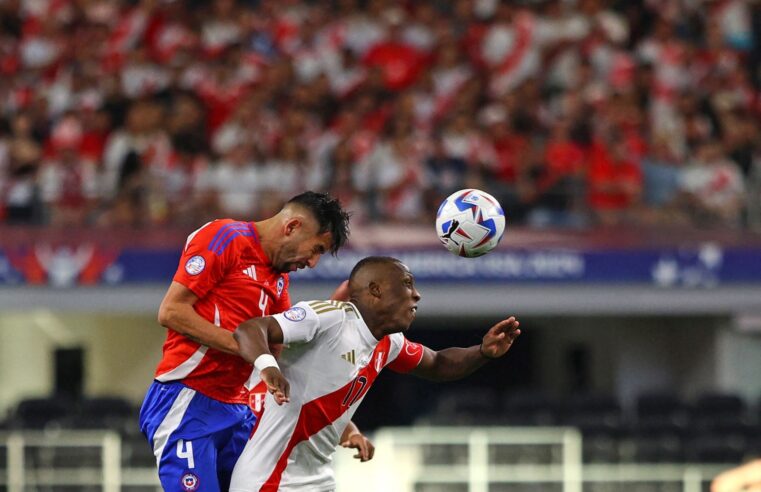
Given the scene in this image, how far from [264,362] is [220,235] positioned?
36.7 inches

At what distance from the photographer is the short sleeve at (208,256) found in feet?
21.3

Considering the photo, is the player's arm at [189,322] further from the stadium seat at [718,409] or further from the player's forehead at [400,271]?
the stadium seat at [718,409]

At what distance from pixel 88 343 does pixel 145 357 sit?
2.66 feet

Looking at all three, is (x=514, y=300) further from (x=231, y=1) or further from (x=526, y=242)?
(x=231, y=1)

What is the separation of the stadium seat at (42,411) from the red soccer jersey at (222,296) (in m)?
9.28

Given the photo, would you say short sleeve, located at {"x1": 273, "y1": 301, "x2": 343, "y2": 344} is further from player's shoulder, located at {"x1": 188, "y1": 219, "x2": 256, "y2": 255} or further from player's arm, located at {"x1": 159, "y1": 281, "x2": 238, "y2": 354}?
player's shoulder, located at {"x1": 188, "y1": 219, "x2": 256, "y2": 255}

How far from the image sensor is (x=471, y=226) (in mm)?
7391

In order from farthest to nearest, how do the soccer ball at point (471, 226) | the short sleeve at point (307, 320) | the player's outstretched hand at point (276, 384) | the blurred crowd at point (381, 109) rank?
1. the blurred crowd at point (381, 109)
2. the soccer ball at point (471, 226)
3. the short sleeve at point (307, 320)
4. the player's outstretched hand at point (276, 384)

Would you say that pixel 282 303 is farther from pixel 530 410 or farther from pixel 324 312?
pixel 530 410

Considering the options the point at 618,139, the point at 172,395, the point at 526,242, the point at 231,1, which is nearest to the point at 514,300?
the point at 526,242

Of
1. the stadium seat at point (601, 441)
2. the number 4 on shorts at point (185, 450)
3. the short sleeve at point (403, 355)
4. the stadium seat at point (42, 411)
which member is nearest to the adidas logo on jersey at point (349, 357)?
the short sleeve at point (403, 355)

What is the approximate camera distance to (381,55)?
16.7 meters

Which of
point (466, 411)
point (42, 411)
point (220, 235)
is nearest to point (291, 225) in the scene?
point (220, 235)

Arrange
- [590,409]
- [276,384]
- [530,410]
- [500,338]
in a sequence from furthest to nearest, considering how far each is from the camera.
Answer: [590,409], [530,410], [500,338], [276,384]
